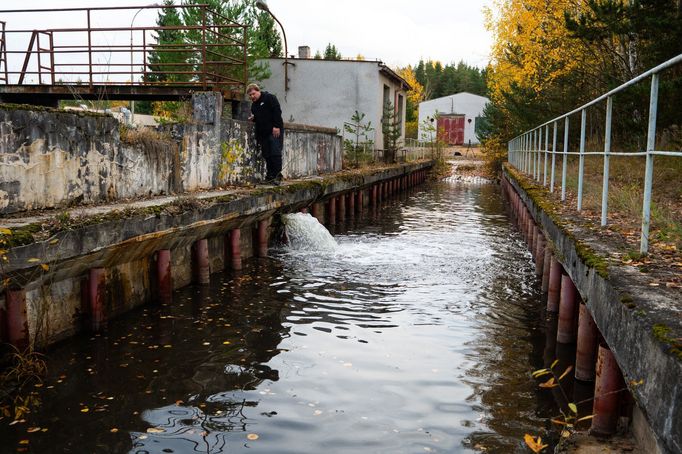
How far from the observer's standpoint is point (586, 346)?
5762 mm

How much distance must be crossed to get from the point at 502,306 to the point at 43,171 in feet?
18.9

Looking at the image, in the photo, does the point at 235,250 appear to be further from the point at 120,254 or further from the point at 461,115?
the point at 461,115

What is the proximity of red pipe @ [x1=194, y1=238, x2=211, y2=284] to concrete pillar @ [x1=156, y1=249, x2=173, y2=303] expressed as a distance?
42.5 inches

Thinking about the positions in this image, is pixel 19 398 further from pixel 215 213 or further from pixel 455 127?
pixel 455 127

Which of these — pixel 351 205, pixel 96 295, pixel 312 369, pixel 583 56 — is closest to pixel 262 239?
pixel 96 295

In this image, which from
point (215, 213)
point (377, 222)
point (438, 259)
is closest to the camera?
point (215, 213)

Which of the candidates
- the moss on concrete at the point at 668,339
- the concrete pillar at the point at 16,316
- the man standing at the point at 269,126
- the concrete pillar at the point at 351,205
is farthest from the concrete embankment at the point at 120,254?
the concrete pillar at the point at 351,205

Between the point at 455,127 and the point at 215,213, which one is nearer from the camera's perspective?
the point at 215,213

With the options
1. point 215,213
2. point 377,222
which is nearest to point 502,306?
point 215,213

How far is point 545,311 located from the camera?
8.60 metres

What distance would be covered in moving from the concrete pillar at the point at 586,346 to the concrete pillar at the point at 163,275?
511 centimetres

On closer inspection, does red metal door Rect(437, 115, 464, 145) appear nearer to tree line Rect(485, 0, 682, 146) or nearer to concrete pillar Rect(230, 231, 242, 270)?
tree line Rect(485, 0, 682, 146)

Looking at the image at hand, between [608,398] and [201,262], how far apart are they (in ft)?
21.5

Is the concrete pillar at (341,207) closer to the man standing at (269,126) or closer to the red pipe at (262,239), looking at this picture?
the man standing at (269,126)
